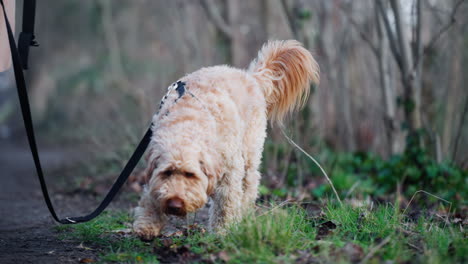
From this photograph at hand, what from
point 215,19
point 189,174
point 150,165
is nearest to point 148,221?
point 150,165

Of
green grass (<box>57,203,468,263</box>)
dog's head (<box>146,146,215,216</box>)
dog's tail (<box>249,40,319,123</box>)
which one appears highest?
dog's tail (<box>249,40,319,123</box>)

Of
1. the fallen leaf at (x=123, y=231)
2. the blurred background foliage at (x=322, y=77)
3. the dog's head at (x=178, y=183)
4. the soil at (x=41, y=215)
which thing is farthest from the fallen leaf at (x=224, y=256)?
the blurred background foliage at (x=322, y=77)

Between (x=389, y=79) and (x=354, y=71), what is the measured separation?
470cm

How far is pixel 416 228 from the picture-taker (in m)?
4.21

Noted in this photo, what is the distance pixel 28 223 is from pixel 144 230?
8.52ft

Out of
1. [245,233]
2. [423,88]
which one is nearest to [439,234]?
[245,233]

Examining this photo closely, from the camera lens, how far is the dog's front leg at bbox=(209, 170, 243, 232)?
4480 millimetres

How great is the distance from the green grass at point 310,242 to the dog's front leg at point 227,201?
7.3 inches

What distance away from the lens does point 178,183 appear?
3.66 m

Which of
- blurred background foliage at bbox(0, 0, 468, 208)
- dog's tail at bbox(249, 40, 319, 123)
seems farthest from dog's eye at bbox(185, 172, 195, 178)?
Result: blurred background foliage at bbox(0, 0, 468, 208)

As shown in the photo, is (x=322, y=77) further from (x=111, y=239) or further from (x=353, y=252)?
(x=353, y=252)

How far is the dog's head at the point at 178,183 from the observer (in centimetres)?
365

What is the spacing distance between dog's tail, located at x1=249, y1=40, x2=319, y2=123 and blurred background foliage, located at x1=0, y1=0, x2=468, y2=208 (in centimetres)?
149

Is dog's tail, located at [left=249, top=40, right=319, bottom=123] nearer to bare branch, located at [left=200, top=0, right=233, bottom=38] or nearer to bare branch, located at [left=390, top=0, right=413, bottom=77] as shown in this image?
bare branch, located at [left=390, top=0, right=413, bottom=77]
